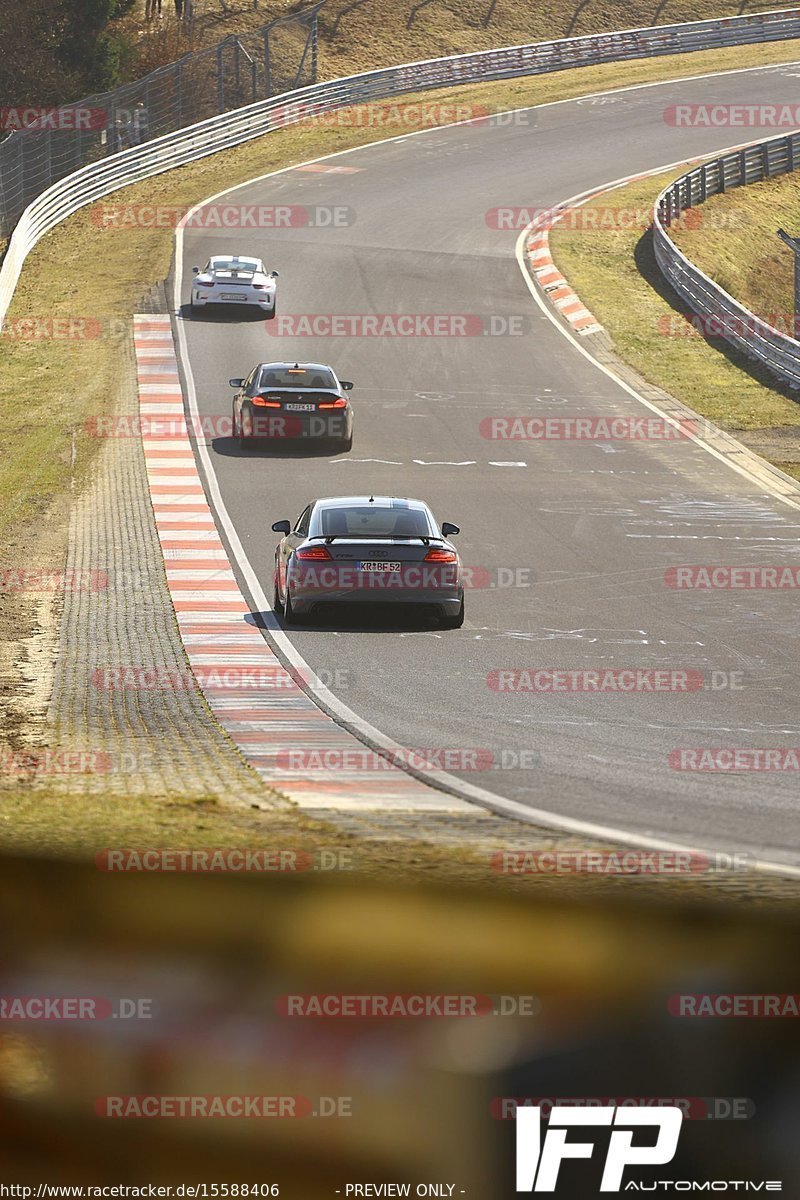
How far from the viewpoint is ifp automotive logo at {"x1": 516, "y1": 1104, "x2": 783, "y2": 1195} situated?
12.6ft

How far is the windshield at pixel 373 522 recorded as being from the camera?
1739 centimetres

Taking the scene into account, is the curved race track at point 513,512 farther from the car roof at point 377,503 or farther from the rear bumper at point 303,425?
the car roof at point 377,503

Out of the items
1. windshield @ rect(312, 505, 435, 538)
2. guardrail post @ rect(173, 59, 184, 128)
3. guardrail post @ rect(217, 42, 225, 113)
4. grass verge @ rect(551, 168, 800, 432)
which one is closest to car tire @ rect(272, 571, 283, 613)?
windshield @ rect(312, 505, 435, 538)

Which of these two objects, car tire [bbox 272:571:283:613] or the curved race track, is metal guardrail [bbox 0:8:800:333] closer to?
the curved race track

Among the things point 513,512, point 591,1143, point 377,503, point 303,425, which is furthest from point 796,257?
point 591,1143

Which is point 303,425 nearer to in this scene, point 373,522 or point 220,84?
point 373,522

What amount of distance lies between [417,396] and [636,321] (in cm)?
975

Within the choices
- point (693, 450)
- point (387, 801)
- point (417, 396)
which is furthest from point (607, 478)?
point (387, 801)

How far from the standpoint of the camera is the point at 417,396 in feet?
112

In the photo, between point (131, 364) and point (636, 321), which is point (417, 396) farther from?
point (636, 321)

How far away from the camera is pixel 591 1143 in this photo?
3895 mm

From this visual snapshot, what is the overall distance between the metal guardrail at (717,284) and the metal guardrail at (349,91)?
46.7 ft

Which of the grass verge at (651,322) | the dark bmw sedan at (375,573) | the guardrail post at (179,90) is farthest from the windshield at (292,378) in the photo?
the guardrail post at (179,90)

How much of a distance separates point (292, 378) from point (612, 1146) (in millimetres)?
25678
